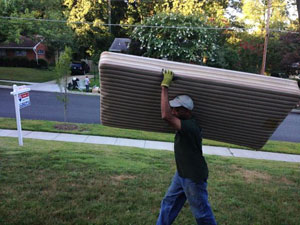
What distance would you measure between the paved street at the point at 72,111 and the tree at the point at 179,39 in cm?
575

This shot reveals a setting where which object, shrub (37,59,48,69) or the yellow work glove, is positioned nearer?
the yellow work glove

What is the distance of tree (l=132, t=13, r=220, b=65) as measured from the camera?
65.0ft

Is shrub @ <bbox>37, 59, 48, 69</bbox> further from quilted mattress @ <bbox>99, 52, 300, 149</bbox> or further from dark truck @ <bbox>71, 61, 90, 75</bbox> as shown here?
quilted mattress @ <bbox>99, 52, 300, 149</bbox>

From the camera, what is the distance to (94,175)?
496 centimetres

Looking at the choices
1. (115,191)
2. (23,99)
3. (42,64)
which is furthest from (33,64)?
(115,191)

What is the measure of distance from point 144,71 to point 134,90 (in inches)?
9.6

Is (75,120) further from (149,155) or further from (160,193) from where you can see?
(160,193)

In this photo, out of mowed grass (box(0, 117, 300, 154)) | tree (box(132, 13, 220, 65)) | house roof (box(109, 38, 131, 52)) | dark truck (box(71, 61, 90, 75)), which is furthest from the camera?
dark truck (box(71, 61, 90, 75))

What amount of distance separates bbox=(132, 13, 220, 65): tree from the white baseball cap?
1705cm

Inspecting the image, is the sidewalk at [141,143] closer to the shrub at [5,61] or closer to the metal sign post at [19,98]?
the metal sign post at [19,98]

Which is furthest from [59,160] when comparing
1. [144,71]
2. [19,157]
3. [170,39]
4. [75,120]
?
[170,39]

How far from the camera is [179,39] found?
67.1ft

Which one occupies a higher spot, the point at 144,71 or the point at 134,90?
the point at 144,71

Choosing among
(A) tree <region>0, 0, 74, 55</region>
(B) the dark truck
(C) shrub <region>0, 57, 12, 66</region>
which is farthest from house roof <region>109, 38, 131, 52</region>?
(C) shrub <region>0, 57, 12, 66</region>
